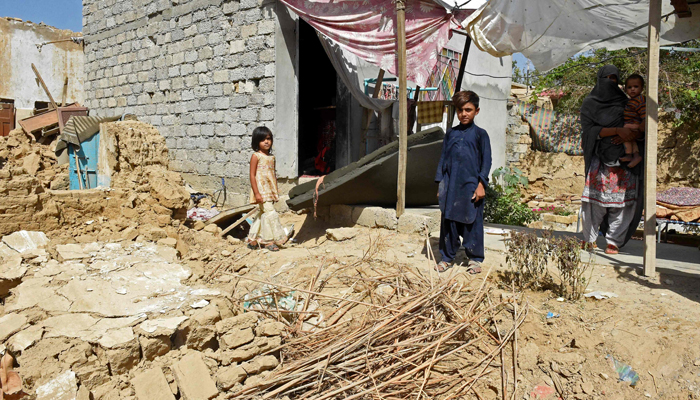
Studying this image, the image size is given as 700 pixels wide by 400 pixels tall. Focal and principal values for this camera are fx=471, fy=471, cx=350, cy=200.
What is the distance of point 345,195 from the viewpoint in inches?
227

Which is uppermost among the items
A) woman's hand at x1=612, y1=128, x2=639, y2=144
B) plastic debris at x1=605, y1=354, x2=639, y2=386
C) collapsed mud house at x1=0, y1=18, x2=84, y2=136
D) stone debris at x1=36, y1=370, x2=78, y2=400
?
collapsed mud house at x1=0, y1=18, x2=84, y2=136

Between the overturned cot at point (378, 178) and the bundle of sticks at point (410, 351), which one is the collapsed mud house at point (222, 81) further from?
the bundle of sticks at point (410, 351)

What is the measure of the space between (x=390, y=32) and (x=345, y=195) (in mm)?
2193

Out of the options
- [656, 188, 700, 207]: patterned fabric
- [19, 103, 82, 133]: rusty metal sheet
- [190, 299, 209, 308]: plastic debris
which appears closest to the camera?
[190, 299, 209, 308]: plastic debris

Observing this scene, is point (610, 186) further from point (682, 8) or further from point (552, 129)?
point (552, 129)

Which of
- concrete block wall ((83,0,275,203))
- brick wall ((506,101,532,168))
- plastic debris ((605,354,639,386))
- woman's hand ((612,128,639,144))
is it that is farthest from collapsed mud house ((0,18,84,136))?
plastic debris ((605,354,639,386))

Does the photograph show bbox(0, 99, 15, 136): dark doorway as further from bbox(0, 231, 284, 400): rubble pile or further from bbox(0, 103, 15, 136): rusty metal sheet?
bbox(0, 231, 284, 400): rubble pile

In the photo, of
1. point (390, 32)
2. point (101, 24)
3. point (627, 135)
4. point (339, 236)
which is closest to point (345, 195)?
point (339, 236)

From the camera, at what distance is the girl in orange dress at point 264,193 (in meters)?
5.26

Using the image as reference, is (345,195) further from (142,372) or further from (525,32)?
(142,372)

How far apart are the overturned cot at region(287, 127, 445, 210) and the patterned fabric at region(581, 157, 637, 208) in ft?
6.18

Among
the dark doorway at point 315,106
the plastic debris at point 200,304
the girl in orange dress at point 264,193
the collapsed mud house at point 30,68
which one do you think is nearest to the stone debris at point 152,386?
the plastic debris at point 200,304

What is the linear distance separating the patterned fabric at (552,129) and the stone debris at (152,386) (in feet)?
41.6

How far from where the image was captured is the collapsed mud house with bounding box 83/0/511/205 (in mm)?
7215
